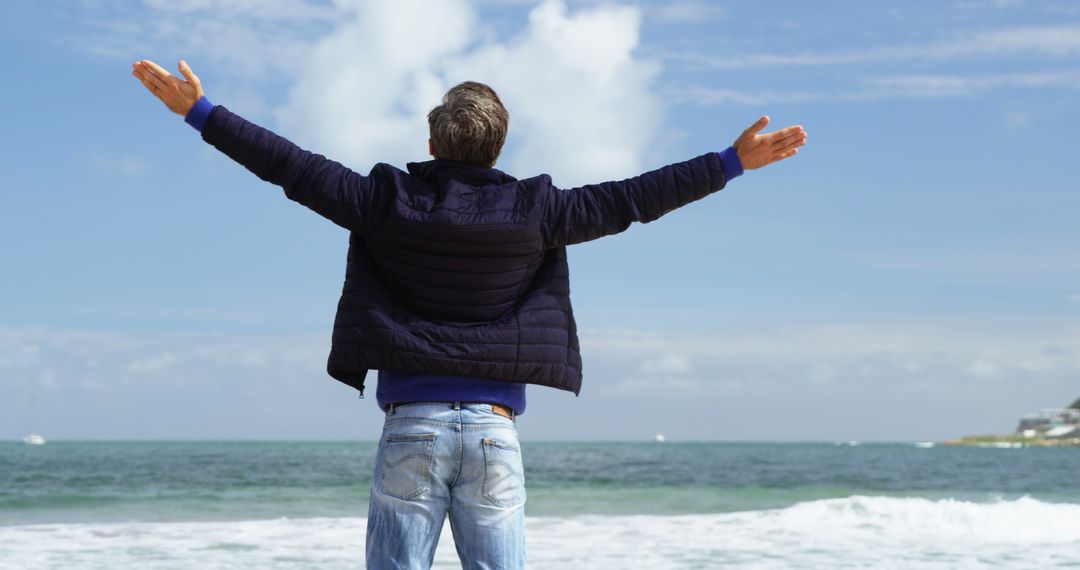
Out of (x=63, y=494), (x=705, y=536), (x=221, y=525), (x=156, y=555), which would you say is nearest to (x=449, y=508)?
(x=156, y=555)

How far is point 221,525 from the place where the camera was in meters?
11.6

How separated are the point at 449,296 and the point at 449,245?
0.13 metres

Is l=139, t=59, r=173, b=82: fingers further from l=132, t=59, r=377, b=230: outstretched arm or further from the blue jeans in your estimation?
the blue jeans

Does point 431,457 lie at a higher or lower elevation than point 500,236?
lower

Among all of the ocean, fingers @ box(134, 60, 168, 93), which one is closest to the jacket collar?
fingers @ box(134, 60, 168, 93)

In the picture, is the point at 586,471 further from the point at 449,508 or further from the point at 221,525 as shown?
the point at 449,508

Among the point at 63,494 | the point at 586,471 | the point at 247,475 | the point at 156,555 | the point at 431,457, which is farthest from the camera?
the point at 586,471

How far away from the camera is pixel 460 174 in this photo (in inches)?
95.1

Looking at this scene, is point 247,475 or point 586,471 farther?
point 586,471

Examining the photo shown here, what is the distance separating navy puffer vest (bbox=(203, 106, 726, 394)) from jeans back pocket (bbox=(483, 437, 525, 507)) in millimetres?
165

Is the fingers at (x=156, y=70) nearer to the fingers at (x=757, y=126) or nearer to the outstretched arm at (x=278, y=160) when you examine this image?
the outstretched arm at (x=278, y=160)

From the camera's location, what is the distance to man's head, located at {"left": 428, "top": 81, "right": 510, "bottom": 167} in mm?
2412

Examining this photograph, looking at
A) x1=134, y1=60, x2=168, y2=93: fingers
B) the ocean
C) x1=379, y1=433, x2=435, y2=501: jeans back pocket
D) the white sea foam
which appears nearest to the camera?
x1=379, y1=433, x2=435, y2=501: jeans back pocket

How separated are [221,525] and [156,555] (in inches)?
115
